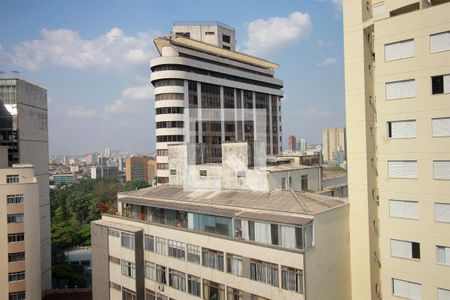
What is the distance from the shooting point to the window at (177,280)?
20609mm

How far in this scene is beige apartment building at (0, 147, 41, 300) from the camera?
30.0m

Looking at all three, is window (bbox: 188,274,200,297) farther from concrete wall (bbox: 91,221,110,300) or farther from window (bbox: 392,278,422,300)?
window (bbox: 392,278,422,300)

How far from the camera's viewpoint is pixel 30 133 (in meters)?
41.0

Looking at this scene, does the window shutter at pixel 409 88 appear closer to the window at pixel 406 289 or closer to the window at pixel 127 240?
the window at pixel 406 289

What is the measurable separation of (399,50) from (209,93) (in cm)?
3977

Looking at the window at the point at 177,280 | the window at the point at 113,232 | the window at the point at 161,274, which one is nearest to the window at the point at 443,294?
the window at the point at 177,280

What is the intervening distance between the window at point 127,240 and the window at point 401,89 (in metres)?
17.7

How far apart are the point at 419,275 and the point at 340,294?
409 cm

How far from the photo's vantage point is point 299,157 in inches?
1147

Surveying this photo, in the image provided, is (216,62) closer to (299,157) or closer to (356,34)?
(299,157)

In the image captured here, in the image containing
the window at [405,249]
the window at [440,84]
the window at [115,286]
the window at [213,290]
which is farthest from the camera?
the window at [115,286]

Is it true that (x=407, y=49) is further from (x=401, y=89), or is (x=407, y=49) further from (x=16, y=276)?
(x=16, y=276)

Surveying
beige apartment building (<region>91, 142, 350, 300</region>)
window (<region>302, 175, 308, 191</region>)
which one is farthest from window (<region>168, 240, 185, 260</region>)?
window (<region>302, 175, 308, 191</region>)

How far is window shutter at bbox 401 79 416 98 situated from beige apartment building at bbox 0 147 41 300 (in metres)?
31.0
